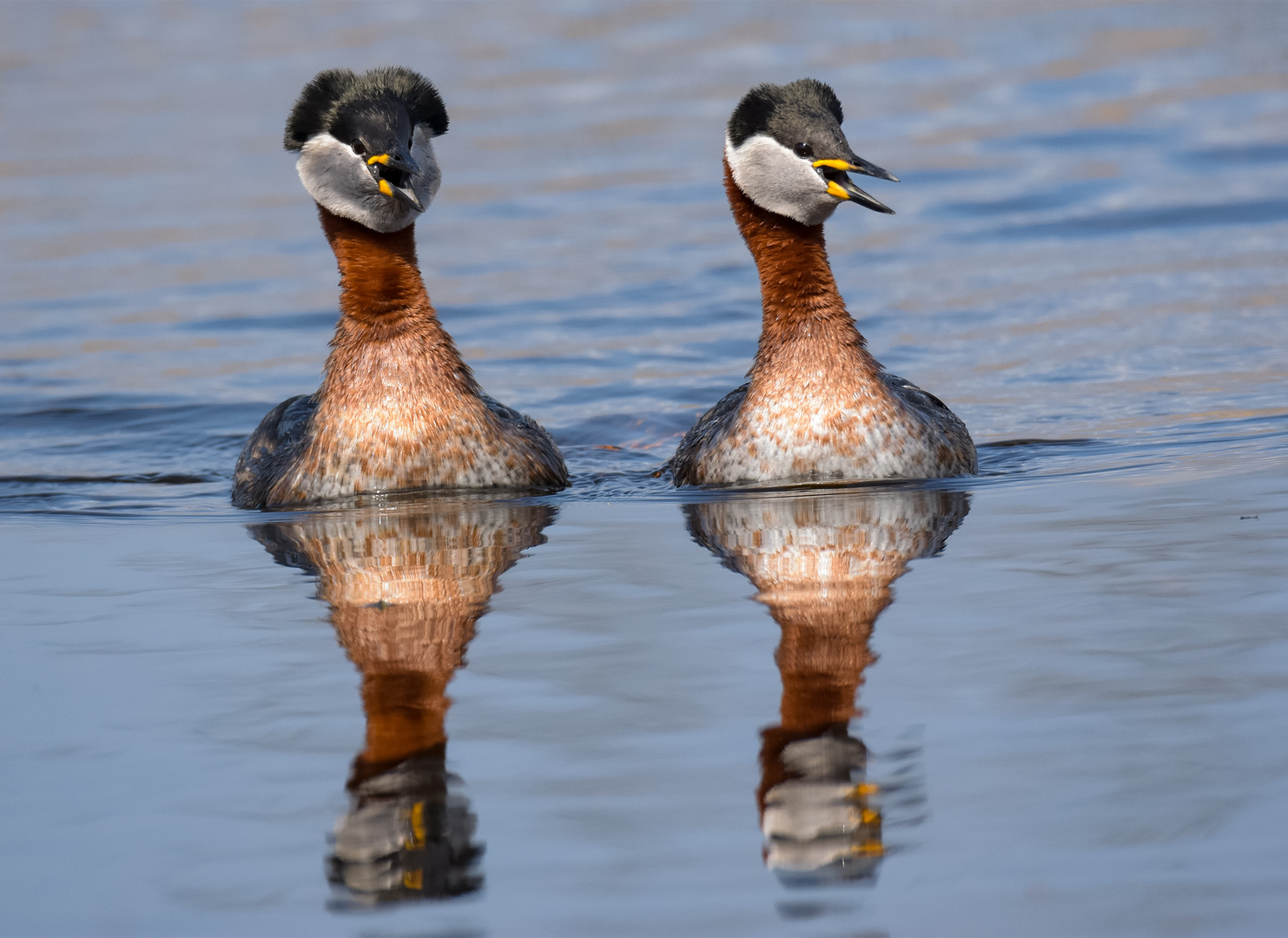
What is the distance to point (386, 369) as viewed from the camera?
9.34 metres

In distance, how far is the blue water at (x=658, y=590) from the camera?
4473mm

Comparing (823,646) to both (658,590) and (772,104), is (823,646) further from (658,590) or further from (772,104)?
(772,104)

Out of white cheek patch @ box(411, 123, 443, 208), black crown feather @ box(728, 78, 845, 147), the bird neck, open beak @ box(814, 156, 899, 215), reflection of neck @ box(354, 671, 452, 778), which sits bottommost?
reflection of neck @ box(354, 671, 452, 778)

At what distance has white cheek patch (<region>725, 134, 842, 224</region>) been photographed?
362 inches

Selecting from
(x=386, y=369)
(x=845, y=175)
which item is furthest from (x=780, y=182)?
(x=386, y=369)

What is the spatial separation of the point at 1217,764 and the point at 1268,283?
11.3m

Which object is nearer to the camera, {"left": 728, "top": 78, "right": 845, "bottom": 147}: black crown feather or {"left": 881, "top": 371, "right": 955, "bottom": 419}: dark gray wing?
{"left": 728, "top": 78, "right": 845, "bottom": 147}: black crown feather

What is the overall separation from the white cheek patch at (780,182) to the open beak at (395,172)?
1748 millimetres

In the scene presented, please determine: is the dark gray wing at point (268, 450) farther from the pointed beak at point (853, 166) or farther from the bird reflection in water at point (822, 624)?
the pointed beak at point (853, 166)

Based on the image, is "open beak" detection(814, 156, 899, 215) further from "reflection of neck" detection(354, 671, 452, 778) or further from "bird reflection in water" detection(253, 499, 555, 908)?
"reflection of neck" detection(354, 671, 452, 778)

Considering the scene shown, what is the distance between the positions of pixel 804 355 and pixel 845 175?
0.96m

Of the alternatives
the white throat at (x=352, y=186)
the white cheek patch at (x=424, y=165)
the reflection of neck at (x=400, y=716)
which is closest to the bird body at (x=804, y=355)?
the white cheek patch at (x=424, y=165)

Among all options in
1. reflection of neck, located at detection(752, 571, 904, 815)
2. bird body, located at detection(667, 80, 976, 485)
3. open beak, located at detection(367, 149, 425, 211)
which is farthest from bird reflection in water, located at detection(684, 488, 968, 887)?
open beak, located at detection(367, 149, 425, 211)

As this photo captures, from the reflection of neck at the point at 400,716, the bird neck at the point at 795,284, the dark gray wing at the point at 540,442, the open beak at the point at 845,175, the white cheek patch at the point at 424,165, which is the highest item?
the white cheek patch at the point at 424,165
